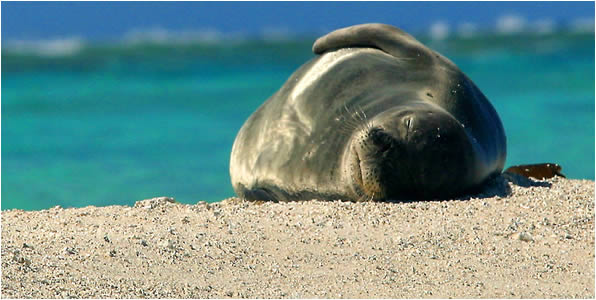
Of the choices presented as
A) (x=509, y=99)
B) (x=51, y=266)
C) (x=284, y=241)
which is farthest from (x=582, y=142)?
(x=51, y=266)

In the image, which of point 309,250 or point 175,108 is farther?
point 175,108

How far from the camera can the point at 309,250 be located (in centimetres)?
433

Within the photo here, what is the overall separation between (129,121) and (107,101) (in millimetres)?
2972

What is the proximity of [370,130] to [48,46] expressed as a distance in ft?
81.6

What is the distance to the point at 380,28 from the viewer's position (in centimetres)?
641

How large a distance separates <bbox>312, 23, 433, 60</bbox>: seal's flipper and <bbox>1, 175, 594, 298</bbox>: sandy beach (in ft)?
4.22

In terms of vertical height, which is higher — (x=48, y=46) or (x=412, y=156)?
(x=48, y=46)

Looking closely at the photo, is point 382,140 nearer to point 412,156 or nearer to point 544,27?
point 412,156

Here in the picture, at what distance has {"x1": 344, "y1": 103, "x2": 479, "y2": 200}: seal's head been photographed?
5246 millimetres

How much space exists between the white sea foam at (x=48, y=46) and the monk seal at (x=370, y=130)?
2129cm

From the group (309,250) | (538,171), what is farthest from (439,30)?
(309,250)

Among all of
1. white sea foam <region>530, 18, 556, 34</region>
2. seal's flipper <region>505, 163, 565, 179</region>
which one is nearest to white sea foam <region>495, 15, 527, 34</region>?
white sea foam <region>530, 18, 556, 34</region>

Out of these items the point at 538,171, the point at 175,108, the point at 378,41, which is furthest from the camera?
the point at 175,108

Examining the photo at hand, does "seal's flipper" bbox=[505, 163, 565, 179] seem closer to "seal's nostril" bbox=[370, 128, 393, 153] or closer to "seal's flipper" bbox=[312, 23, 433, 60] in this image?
"seal's flipper" bbox=[312, 23, 433, 60]
